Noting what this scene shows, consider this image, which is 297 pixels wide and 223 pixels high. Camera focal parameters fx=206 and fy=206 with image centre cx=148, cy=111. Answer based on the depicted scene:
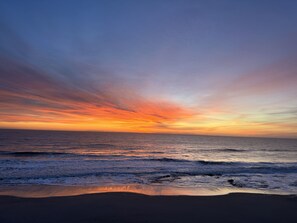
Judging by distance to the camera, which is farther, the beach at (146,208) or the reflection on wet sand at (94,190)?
the reflection on wet sand at (94,190)

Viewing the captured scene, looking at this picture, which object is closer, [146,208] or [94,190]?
[146,208]

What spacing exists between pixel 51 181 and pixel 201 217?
425 inches

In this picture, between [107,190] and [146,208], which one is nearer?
[146,208]

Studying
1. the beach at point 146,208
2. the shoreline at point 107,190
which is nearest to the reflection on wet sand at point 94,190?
the shoreline at point 107,190

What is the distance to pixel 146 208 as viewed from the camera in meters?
8.72

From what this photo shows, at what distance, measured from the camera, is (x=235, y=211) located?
865 cm

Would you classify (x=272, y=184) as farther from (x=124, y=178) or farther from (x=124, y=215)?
(x=124, y=215)

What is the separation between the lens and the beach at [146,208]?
7.61m

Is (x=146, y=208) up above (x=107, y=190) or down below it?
above

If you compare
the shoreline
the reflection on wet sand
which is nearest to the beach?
the shoreline

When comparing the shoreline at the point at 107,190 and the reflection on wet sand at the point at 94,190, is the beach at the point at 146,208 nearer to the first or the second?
the shoreline at the point at 107,190

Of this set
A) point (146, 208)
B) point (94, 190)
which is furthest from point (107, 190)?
point (146, 208)

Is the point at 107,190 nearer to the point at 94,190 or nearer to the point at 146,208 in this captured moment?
the point at 94,190

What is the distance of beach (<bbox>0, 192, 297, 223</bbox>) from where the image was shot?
25.0ft
